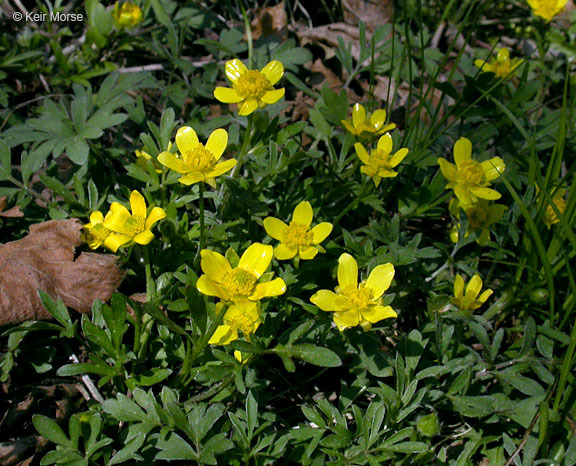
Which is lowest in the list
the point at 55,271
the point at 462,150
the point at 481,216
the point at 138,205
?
the point at 55,271

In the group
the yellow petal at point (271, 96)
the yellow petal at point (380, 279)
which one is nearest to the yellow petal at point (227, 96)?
the yellow petal at point (271, 96)

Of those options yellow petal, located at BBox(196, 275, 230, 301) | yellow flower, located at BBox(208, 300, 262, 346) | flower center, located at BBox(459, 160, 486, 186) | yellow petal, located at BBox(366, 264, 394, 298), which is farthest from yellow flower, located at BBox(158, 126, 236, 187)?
flower center, located at BBox(459, 160, 486, 186)

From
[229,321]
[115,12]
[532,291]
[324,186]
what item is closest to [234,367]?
[229,321]

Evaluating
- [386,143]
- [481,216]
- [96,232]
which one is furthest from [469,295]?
[96,232]

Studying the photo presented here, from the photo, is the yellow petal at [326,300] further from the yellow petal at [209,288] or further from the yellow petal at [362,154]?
the yellow petal at [362,154]

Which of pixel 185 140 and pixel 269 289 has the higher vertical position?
pixel 185 140

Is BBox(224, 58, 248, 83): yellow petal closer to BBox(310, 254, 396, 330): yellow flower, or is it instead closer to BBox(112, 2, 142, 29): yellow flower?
BBox(310, 254, 396, 330): yellow flower

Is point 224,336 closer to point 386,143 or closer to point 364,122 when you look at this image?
point 386,143

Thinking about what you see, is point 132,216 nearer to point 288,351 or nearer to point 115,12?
point 288,351
